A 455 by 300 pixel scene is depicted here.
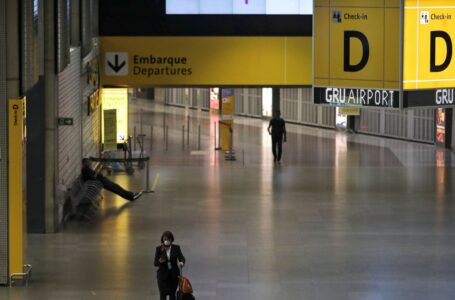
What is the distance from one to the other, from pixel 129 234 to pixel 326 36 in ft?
21.3

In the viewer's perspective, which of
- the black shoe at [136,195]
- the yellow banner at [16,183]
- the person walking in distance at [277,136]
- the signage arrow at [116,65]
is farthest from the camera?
the person walking in distance at [277,136]

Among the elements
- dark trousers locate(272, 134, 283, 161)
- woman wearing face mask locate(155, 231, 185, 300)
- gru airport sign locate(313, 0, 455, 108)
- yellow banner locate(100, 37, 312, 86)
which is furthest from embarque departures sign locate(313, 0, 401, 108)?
dark trousers locate(272, 134, 283, 161)

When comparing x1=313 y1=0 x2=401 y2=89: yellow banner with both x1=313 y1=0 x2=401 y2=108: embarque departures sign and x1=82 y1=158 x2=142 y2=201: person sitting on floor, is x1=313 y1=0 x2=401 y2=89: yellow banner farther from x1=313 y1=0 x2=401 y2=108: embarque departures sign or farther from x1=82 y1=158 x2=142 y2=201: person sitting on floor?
x1=82 y1=158 x2=142 y2=201: person sitting on floor

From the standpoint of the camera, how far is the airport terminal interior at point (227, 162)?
666 inches

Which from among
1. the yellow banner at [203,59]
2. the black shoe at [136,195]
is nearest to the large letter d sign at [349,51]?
the black shoe at [136,195]

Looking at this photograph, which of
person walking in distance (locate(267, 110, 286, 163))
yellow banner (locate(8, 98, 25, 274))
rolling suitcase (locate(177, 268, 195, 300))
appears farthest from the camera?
person walking in distance (locate(267, 110, 286, 163))

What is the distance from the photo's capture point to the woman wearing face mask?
15.5 metres

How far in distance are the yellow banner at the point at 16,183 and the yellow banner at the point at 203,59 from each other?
11679 millimetres

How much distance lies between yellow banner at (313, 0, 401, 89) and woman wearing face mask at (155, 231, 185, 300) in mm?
3542

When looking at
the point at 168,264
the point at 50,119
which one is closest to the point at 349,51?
the point at 168,264

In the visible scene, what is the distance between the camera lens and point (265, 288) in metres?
17.4

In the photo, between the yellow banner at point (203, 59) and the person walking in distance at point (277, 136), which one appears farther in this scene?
the person walking in distance at point (277, 136)

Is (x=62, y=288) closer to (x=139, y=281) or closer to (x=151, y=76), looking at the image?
(x=139, y=281)

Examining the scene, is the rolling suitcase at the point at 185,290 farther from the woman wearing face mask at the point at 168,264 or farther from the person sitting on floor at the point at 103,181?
the person sitting on floor at the point at 103,181
